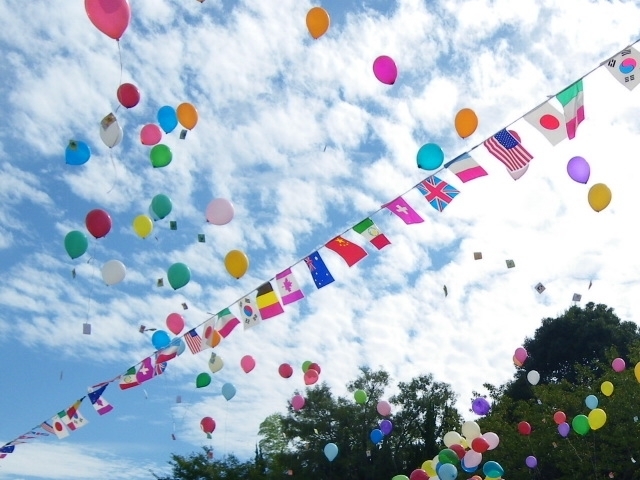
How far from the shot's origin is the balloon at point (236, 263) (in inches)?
314

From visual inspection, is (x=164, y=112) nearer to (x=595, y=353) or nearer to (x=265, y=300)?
(x=265, y=300)

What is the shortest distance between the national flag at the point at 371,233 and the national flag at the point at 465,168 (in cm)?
111

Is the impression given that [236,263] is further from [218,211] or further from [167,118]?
[167,118]

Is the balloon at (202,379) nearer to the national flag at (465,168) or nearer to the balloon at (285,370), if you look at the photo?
the balloon at (285,370)

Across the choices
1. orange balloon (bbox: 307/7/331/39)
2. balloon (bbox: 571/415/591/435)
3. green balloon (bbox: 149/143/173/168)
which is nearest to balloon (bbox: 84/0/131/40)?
orange balloon (bbox: 307/7/331/39)

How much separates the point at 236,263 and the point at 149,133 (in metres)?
1.66

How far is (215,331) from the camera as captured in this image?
354 inches

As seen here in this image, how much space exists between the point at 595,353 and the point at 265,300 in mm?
18321

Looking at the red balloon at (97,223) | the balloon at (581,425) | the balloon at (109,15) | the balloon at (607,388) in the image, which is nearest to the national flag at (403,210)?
the red balloon at (97,223)

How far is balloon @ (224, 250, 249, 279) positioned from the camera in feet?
26.2

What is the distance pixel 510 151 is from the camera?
7.16m

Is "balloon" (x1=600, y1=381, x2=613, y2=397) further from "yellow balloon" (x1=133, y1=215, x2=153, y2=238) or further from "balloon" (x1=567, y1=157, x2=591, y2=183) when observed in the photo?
"yellow balloon" (x1=133, y1=215, x2=153, y2=238)

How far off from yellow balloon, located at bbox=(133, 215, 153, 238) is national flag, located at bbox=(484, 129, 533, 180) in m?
3.66

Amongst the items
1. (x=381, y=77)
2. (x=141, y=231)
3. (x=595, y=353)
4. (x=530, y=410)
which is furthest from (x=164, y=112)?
(x=595, y=353)
